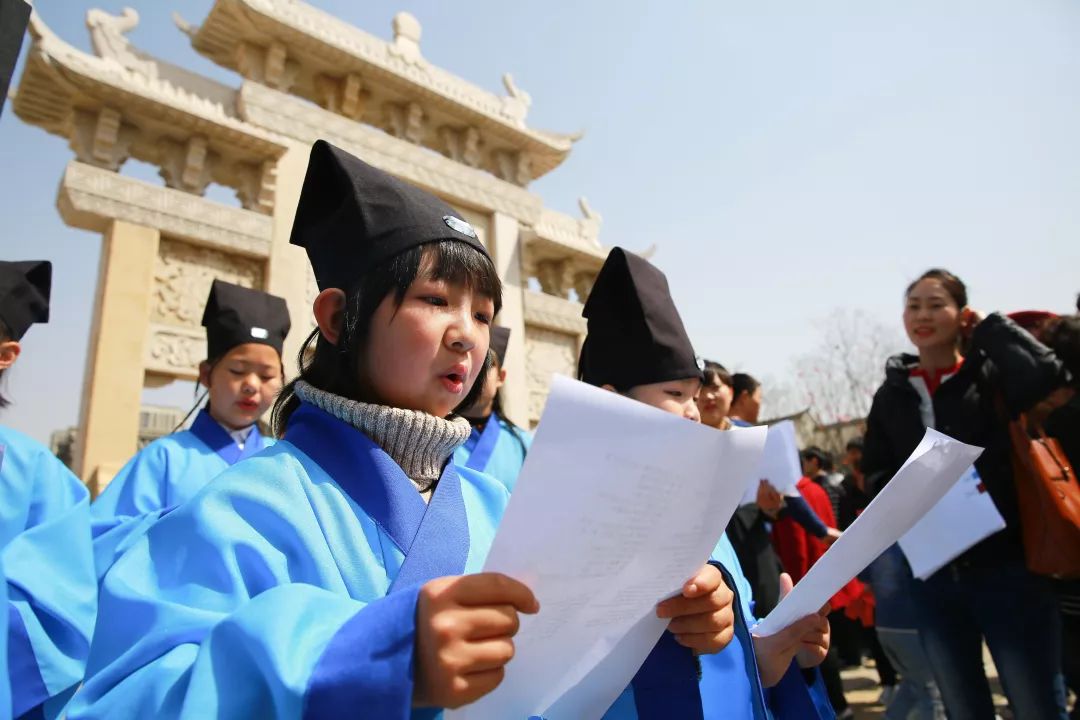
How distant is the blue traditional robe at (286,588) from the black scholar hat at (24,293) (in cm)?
177

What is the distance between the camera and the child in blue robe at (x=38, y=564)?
162cm

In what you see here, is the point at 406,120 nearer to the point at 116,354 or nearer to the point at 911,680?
the point at 116,354

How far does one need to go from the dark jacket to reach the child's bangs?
201 centimetres

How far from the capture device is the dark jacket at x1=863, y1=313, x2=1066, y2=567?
6.97 ft

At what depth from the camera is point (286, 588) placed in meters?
0.69

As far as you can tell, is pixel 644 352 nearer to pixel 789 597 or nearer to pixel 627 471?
pixel 789 597

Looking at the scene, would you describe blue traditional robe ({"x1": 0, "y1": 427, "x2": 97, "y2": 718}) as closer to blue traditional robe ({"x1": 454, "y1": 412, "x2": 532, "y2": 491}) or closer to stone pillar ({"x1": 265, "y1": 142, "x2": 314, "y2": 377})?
blue traditional robe ({"x1": 454, "y1": 412, "x2": 532, "y2": 491})

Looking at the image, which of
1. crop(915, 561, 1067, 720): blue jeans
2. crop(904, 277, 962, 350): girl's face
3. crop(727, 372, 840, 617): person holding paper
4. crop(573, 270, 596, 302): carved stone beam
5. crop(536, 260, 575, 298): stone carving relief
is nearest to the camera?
crop(915, 561, 1067, 720): blue jeans

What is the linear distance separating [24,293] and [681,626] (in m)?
2.50

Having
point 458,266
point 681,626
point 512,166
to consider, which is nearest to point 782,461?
point 681,626

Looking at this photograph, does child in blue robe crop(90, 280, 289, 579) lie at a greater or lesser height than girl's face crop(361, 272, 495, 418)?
lesser

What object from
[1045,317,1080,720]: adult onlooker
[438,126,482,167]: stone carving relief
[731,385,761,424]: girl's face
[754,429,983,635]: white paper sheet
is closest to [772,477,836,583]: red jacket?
[731,385,761,424]: girl's face

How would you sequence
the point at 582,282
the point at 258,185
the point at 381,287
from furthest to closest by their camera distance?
the point at 582,282 < the point at 258,185 < the point at 381,287

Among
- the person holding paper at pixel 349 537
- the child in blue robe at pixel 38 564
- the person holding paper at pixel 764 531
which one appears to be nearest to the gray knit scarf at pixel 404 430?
the person holding paper at pixel 349 537
